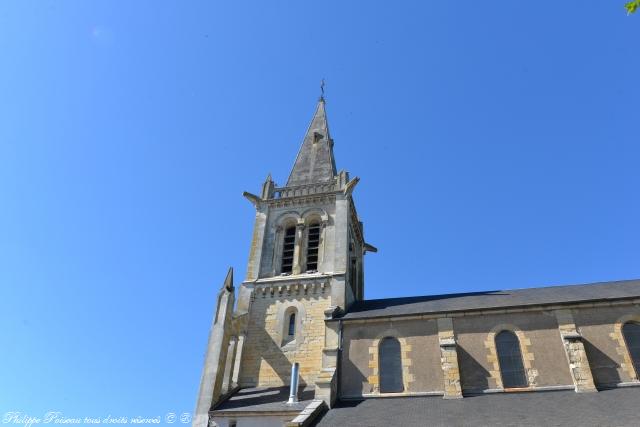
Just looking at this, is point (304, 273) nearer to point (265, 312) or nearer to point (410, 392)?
point (265, 312)

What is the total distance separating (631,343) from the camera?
648 inches

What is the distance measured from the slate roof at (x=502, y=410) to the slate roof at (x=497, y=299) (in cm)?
359

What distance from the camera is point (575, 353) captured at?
1627 centimetres

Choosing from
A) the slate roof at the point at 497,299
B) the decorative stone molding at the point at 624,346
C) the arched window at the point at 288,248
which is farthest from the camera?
the arched window at the point at 288,248

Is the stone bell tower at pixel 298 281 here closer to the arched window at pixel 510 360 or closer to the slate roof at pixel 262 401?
the slate roof at pixel 262 401

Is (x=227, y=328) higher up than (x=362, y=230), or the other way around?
(x=362, y=230)

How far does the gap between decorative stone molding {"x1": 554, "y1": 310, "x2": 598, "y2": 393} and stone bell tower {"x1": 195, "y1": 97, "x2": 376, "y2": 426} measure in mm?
8688

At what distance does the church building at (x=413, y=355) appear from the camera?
15172mm

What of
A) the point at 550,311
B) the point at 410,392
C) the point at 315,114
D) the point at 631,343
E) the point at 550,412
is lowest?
the point at 550,412

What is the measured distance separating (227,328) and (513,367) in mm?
11612

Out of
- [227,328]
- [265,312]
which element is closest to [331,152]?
[265,312]

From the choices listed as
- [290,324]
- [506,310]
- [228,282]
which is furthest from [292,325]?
[506,310]

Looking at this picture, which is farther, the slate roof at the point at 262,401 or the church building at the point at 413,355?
the slate roof at the point at 262,401

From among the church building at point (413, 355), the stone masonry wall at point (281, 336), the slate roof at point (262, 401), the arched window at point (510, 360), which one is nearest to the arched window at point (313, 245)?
the church building at point (413, 355)
